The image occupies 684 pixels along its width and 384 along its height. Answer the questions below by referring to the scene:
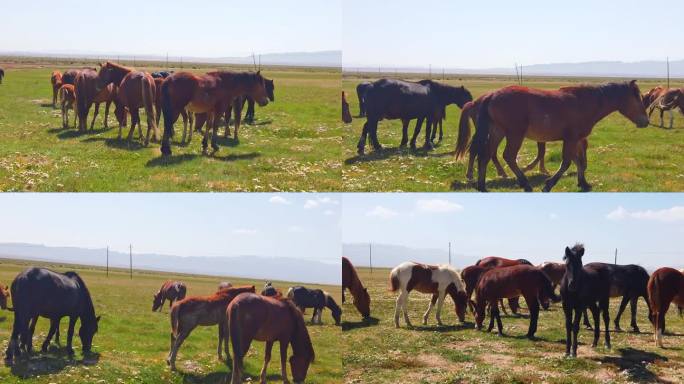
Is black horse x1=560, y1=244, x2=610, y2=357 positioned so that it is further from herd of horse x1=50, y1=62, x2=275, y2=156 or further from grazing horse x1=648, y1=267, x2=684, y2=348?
herd of horse x1=50, y1=62, x2=275, y2=156

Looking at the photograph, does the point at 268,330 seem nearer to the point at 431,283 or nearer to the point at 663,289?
the point at 431,283

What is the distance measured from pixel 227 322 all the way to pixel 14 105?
13.8 m

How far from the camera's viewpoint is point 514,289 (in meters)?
15.3

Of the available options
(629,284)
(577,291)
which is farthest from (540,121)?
(629,284)

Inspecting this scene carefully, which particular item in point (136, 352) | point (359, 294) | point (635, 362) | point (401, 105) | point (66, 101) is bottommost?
point (136, 352)

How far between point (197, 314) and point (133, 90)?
790cm

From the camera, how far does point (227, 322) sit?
1314 centimetres

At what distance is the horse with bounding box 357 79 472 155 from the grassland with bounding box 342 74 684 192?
330 mm

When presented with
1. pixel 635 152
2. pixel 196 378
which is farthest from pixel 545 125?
pixel 196 378

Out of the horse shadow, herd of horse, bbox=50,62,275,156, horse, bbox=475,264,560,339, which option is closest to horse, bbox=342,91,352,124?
herd of horse, bbox=50,62,275,156

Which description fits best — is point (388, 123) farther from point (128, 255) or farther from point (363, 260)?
point (363, 260)

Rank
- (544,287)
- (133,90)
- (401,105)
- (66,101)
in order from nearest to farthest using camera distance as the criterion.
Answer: (544,287) < (133,90) < (401,105) < (66,101)

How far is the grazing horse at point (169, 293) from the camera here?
583 inches

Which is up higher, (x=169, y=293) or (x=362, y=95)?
(x=362, y=95)
